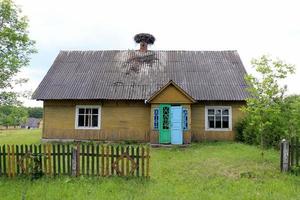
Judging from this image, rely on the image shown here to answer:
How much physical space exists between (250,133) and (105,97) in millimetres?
8287

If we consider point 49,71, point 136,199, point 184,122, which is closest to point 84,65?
point 49,71

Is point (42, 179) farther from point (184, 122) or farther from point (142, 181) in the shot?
point (184, 122)

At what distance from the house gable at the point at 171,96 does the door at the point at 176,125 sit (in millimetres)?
465

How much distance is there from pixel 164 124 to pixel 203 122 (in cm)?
262

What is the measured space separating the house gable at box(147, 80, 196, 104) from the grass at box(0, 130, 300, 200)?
6310mm

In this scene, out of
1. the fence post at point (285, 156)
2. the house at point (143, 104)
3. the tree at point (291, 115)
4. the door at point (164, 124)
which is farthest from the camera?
the house at point (143, 104)

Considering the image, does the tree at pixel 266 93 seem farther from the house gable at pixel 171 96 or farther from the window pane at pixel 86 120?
the window pane at pixel 86 120

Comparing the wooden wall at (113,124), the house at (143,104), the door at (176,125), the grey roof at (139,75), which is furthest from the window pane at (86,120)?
the door at (176,125)

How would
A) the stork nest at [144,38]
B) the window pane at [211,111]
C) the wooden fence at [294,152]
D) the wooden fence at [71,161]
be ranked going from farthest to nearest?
the stork nest at [144,38]
the window pane at [211,111]
the wooden fence at [294,152]
the wooden fence at [71,161]

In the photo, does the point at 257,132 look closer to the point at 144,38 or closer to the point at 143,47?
the point at 143,47

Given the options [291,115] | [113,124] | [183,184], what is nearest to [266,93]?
[291,115]

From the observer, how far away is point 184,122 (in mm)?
18078

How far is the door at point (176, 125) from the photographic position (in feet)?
58.3

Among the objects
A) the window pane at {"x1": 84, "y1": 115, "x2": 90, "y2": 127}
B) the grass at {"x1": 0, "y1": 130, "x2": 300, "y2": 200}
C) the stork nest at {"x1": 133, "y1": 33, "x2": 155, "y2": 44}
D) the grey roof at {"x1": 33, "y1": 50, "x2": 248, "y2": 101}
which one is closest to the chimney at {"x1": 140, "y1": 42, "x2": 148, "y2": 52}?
the stork nest at {"x1": 133, "y1": 33, "x2": 155, "y2": 44}
